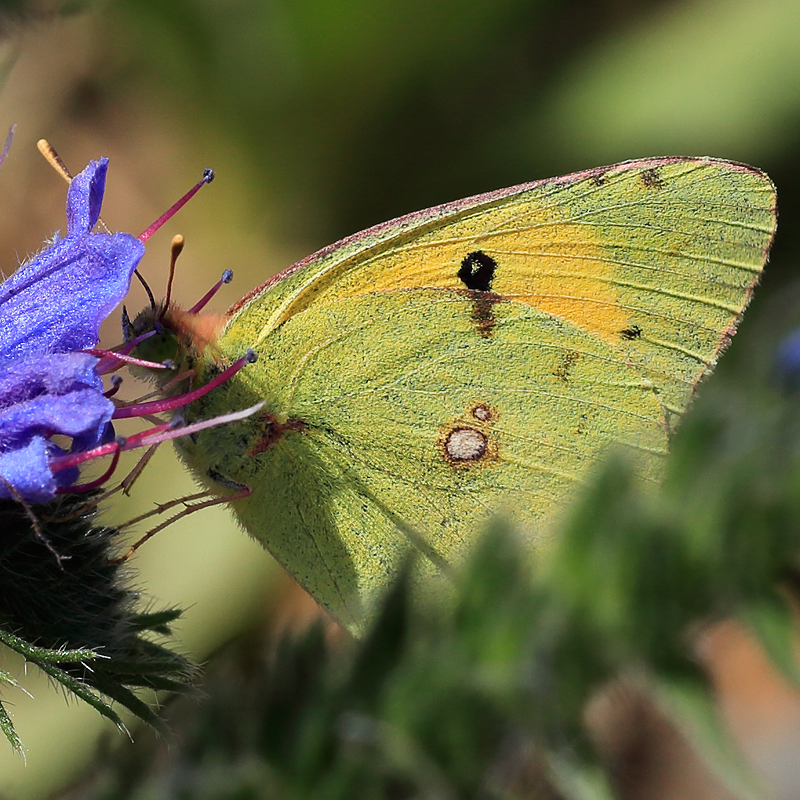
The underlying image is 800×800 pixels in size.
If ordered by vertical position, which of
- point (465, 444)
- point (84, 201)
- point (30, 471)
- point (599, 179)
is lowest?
point (30, 471)

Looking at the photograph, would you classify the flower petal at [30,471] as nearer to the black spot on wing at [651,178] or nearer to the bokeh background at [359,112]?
the black spot on wing at [651,178]

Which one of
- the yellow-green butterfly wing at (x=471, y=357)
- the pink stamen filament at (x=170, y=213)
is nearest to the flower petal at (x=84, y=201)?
the pink stamen filament at (x=170, y=213)

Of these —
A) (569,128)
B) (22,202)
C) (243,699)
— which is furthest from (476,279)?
(22,202)

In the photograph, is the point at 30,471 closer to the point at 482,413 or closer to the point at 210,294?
the point at 210,294

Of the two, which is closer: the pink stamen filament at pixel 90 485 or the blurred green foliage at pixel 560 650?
the blurred green foliage at pixel 560 650

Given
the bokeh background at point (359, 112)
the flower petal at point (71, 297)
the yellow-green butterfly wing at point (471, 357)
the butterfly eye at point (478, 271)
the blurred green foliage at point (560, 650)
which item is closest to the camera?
the blurred green foliage at point (560, 650)

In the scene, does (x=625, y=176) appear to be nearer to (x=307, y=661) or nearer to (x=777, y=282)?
(x=307, y=661)

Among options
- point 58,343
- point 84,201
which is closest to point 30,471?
point 58,343

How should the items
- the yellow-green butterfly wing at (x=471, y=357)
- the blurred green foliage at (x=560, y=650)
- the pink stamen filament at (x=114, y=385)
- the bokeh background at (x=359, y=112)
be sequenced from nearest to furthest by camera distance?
1. the blurred green foliage at (x=560, y=650)
2. the pink stamen filament at (x=114, y=385)
3. the yellow-green butterfly wing at (x=471, y=357)
4. the bokeh background at (x=359, y=112)
